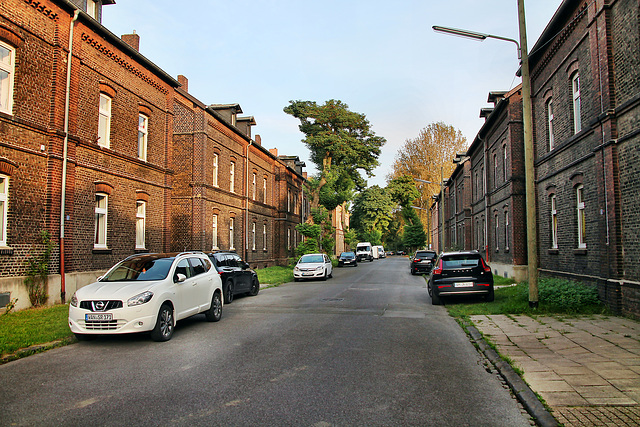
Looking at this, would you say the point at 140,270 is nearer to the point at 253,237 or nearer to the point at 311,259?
the point at 311,259

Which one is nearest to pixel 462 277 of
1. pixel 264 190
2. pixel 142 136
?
pixel 142 136

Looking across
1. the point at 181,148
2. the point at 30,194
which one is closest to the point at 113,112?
the point at 30,194

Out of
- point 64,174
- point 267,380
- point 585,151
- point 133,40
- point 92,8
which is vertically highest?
point 133,40

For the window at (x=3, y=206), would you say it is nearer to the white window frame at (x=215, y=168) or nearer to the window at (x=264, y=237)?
the white window frame at (x=215, y=168)

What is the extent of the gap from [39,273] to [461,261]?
466 inches

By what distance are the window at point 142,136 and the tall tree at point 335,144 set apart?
2344 cm

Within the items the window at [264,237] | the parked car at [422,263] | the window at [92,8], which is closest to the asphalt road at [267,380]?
the window at [92,8]

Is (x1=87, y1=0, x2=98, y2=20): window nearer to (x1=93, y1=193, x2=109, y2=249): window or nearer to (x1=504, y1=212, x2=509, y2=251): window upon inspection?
(x1=93, y1=193, x2=109, y2=249): window

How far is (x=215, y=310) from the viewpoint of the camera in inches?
432

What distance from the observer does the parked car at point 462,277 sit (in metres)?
13.8

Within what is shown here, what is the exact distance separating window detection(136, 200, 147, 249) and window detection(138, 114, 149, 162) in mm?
1840

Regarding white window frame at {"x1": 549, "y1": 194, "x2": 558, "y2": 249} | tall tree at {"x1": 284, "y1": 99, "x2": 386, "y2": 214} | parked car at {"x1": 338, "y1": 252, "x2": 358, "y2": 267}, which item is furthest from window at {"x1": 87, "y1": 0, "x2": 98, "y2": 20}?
parked car at {"x1": 338, "y1": 252, "x2": 358, "y2": 267}

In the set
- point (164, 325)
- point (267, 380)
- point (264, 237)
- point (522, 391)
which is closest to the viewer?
point (522, 391)

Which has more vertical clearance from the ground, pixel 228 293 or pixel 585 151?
pixel 585 151
